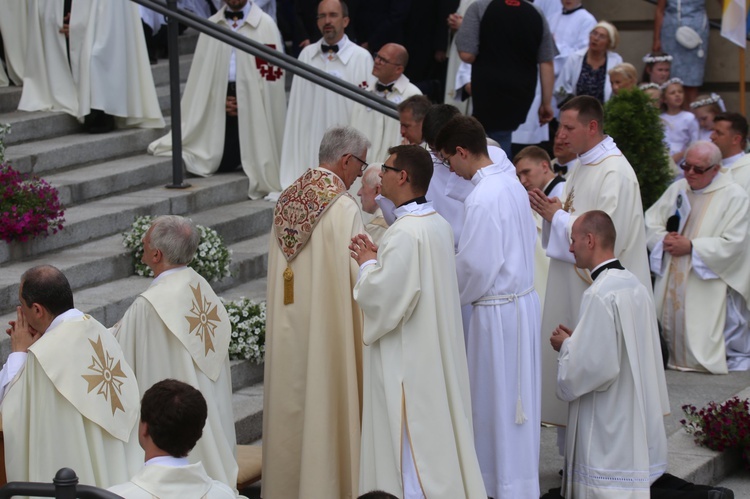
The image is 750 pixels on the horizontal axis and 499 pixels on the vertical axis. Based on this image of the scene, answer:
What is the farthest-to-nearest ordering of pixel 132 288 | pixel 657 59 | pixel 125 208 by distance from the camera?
1. pixel 657 59
2. pixel 125 208
3. pixel 132 288

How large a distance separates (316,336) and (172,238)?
2.98 ft

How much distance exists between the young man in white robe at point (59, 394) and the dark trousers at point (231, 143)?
5.47 meters

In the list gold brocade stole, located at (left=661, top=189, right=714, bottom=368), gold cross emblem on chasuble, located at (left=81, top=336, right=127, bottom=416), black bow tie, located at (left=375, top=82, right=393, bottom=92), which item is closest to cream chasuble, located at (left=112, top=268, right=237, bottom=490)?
gold cross emblem on chasuble, located at (left=81, top=336, right=127, bottom=416)

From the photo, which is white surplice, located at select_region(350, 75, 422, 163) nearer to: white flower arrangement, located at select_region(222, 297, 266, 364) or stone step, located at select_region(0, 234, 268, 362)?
stone step, located at select_region(0, 234, 268, 362)

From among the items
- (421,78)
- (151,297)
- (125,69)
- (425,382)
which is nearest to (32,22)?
(125,69)

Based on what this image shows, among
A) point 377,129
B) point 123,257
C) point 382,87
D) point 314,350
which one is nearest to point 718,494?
point 314,350

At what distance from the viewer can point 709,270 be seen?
9594 millimetres

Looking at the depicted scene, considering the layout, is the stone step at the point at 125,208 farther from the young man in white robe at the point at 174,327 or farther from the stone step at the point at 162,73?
the young man in white robe at the point at 174,327

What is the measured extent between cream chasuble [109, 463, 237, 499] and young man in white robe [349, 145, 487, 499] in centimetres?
172

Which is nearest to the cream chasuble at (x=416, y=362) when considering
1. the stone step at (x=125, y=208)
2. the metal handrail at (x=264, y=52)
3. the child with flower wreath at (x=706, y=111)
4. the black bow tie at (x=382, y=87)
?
the stone step at (x=125, y=208)

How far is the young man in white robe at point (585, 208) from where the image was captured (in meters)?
7.27

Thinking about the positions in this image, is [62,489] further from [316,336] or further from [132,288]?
[132,288]

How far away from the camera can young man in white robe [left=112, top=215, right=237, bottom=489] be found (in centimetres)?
614

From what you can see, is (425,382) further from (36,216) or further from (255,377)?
(36,216)
